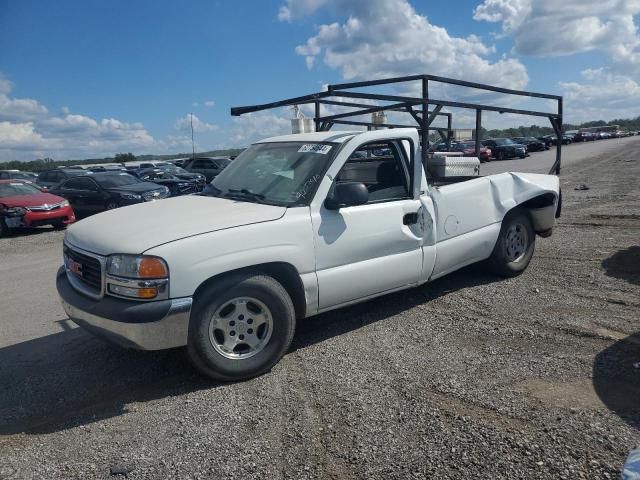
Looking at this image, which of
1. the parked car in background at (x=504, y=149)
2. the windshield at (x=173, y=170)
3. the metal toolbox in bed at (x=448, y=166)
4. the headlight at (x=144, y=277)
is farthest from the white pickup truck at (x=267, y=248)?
the parked car in background at (x=504, y=149)

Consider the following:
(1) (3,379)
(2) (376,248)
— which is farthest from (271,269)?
(1) (3,379)

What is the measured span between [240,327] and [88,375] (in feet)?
4.47

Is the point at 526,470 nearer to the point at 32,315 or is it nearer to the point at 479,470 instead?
the point at 479,470

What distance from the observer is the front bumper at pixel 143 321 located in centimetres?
346

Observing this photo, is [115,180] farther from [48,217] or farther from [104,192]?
[48,217]

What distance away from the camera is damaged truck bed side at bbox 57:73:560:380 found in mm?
3541

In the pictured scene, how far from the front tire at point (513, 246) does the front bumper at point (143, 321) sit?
3.87m

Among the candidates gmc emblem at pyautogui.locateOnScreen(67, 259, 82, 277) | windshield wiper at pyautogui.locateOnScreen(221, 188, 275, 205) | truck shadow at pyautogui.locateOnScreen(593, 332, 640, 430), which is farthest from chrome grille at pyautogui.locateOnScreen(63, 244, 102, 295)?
truck shadow at pyautogui.locateOnScreen(593, 332, 640, 430)

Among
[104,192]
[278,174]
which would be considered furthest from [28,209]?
[278,174]

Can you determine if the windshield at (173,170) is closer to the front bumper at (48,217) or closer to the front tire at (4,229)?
the front bumper at (48,217)

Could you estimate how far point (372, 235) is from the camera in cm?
448

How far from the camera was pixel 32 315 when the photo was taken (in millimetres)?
5848

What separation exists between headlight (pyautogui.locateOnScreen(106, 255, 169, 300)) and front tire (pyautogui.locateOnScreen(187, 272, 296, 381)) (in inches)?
11.5

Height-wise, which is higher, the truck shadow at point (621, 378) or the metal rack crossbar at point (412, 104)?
the metal rack crossbar at point (412, 104)
